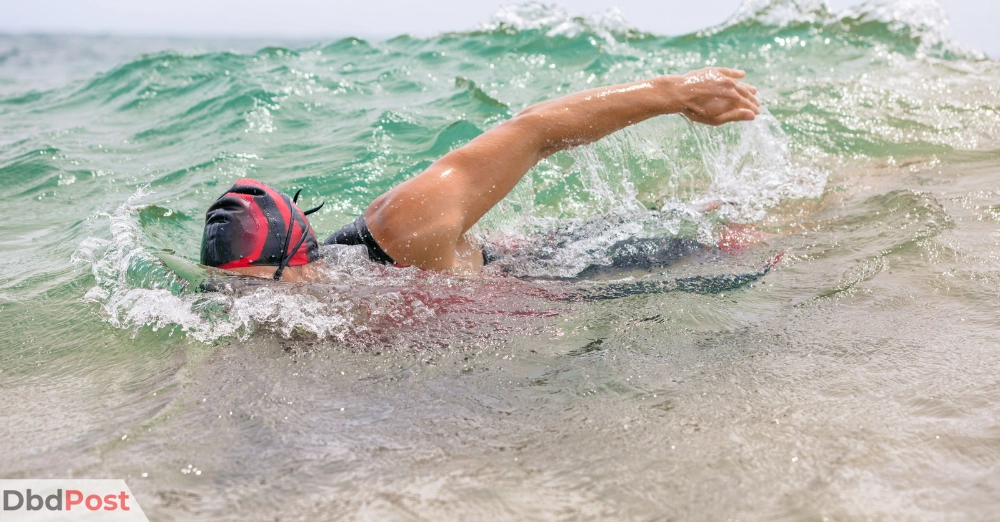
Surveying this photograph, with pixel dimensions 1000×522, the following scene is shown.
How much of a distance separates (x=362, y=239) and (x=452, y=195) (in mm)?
453

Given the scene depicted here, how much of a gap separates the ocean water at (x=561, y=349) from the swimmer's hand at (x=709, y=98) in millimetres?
330

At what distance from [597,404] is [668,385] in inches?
10.0

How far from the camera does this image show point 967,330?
2.63 m

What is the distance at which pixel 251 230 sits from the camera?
2984 millimetres

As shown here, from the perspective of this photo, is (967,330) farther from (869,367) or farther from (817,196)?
(817,196)

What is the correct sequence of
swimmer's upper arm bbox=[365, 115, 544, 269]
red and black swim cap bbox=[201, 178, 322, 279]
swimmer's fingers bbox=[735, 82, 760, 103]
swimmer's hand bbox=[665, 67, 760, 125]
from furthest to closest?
1. swimmer's fingers bbox=[735, 82, 760, 103]
2. swimmer's hand bbox=[665, 67, 760, 125]
3. swimmer's upper arm bbox=[365, 115, 544, 269]
4. red and black swim cap bbox=[201, 178, 322, 279]

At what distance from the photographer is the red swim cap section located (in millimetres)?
2963

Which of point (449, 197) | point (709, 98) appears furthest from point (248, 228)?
point (709, 98)

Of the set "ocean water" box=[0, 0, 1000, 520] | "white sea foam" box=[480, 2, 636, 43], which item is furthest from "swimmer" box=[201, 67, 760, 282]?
→ "white sea foam" box=[480, 2, 636, 43]

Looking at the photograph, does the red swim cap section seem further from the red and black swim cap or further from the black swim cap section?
the black swim cap section

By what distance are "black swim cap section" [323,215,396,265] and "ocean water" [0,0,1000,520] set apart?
0.29ft

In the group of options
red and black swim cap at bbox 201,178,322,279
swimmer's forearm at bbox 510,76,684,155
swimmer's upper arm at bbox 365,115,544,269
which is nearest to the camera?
red and black swim cap at bbox 201,178,322,279

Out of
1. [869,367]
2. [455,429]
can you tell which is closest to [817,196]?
[869,367]

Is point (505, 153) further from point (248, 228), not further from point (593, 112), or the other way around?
point (248, 228)
